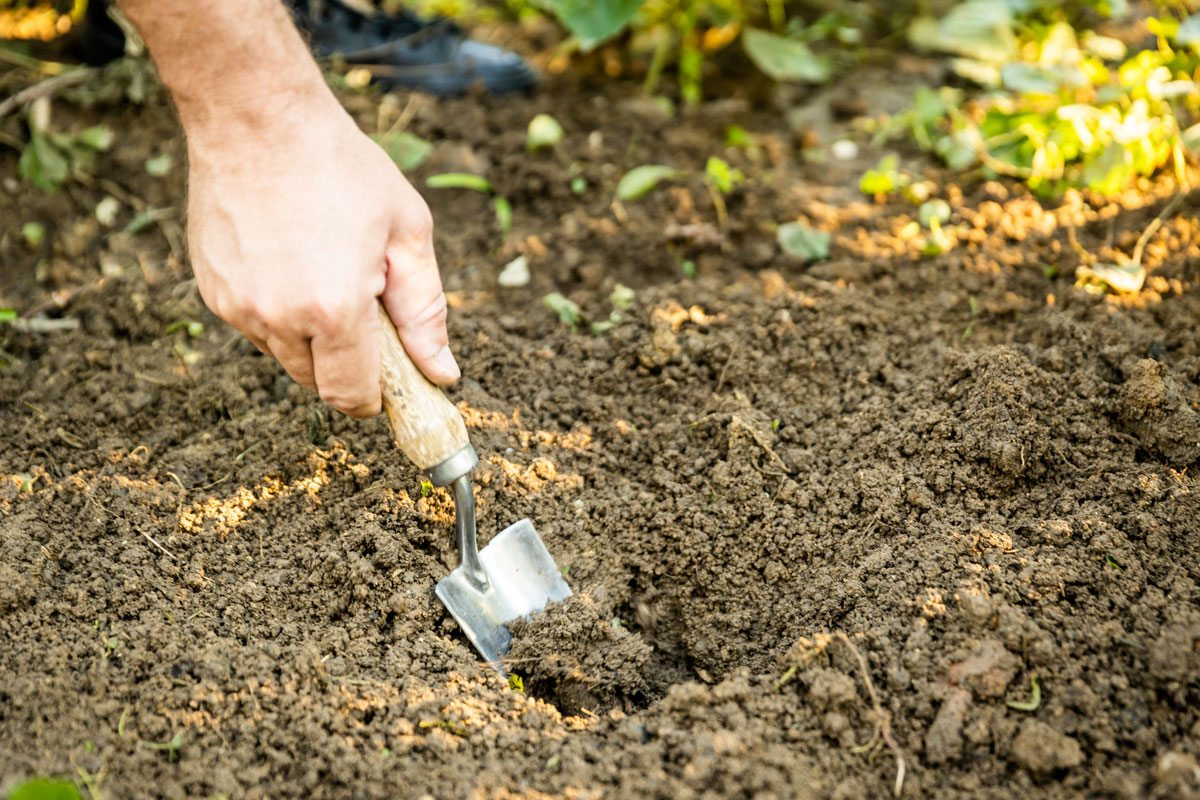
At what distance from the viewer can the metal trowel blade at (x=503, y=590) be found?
178cm

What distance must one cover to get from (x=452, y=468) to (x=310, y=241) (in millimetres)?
504

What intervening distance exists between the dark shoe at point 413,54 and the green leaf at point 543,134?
13.6 inches

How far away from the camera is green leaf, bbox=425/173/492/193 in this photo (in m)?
2.67

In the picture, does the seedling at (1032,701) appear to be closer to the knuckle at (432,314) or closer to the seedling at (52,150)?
the knuckle at (432,314)

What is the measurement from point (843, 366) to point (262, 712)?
147cm

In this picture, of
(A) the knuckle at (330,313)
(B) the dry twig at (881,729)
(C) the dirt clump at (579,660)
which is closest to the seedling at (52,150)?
(A) the knuckle at (330,313)

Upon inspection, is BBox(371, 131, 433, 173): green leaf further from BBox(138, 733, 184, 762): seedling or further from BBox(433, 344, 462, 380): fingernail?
BBox(138, 733, 184, 762): seedling

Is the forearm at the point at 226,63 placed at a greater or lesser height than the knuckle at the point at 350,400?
greater

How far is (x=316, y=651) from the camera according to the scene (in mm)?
1605

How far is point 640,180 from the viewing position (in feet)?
8.79

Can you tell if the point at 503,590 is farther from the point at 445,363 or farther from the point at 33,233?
the point at 33,233

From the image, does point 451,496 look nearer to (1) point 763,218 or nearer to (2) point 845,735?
(2) point 845,735

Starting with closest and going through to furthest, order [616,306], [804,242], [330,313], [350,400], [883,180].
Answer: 1. [330,313]
2. [350,400]
3. [616,306]
4. [804,242]
5. [883,180]

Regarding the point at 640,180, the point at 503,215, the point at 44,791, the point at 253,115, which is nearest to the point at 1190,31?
the point at 640,180
